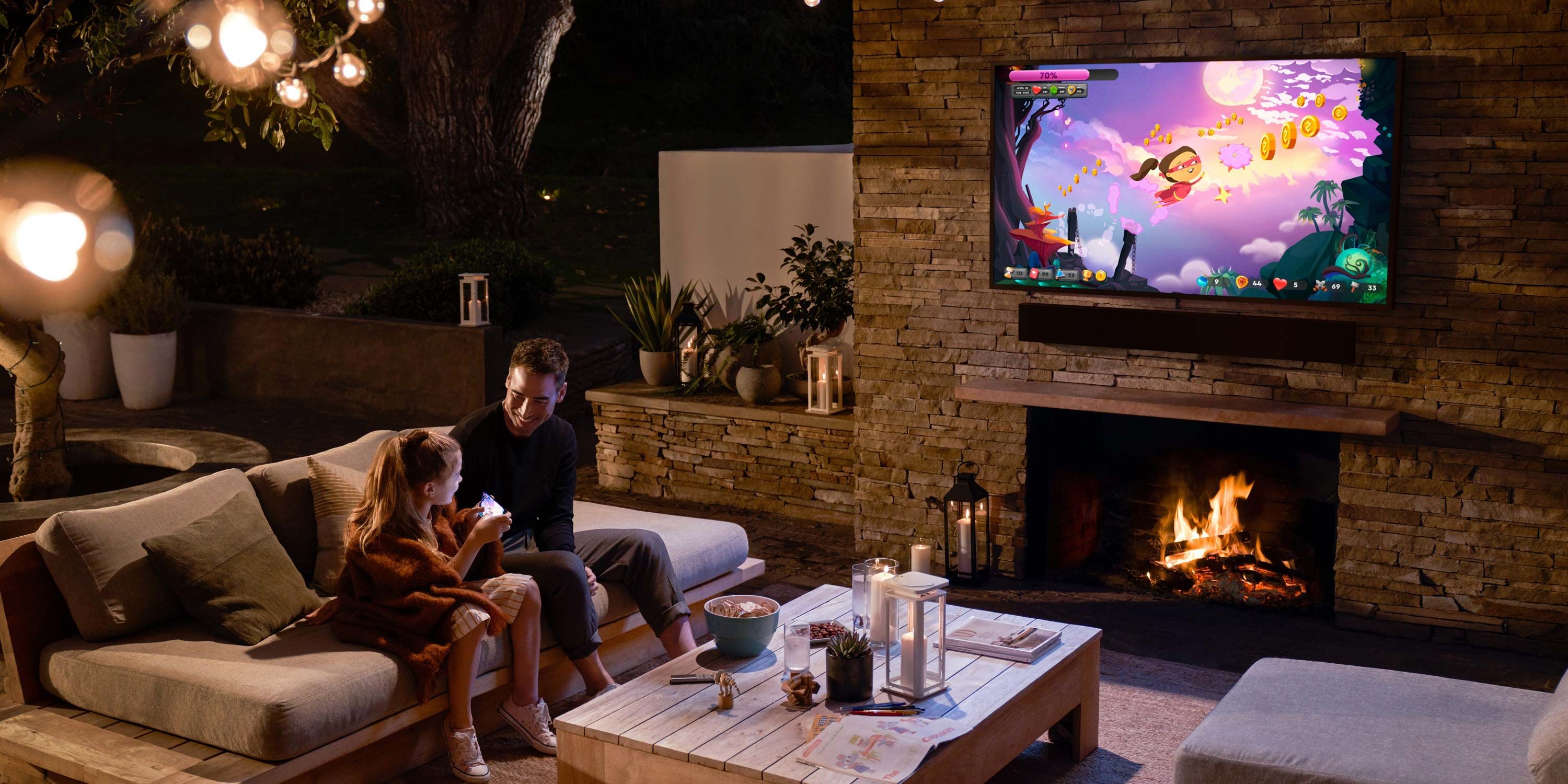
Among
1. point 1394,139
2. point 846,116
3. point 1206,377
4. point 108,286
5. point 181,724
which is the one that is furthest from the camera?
point 846,116

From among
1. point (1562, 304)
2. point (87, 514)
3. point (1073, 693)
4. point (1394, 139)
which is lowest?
point (1073, 693)

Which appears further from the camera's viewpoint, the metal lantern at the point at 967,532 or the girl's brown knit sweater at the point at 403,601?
the metal lantern at the point at 967,532

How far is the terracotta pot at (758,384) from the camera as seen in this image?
24.8 ft

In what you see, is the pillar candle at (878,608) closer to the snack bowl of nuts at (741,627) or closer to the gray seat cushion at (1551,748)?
the snack bowl of nuts at (741,627)

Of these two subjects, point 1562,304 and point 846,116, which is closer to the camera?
point 1562,304

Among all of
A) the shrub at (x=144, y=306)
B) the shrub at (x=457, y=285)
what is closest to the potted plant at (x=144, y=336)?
the shrub at (x=144, y=306)

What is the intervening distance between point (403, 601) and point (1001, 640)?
6.05ft

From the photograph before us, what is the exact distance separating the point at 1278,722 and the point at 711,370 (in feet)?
15.4

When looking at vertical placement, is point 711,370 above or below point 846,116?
below

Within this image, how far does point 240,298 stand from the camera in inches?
445

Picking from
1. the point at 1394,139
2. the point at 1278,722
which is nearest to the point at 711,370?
the point at 1394,139

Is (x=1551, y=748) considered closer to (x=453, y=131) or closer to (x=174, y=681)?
(x=174, y=681)

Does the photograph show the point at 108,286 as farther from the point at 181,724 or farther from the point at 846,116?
the point at 846,116

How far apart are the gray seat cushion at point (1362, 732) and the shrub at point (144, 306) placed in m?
8.41
